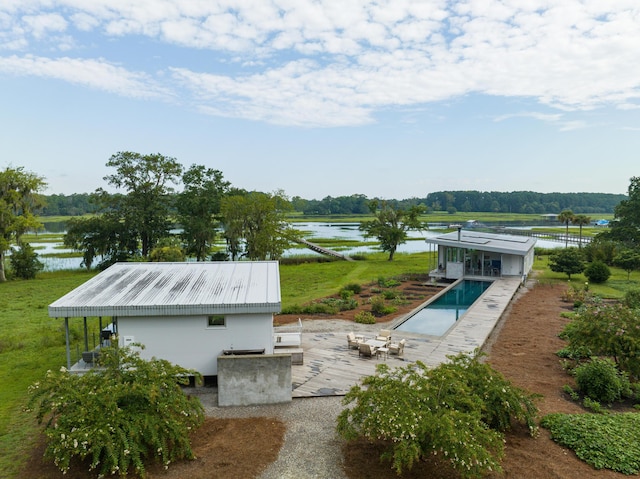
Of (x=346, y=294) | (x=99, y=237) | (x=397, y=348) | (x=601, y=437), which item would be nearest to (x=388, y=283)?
(x=346, y=294)

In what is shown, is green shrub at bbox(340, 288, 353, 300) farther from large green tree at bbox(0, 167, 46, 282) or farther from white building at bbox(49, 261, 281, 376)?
large green tree at bbox(0, 167, 46, 282)

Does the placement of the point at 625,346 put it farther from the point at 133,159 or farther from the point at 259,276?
the point at 133,159

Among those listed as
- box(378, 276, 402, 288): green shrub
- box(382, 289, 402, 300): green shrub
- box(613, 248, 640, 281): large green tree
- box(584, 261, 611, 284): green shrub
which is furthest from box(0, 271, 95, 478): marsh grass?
box(613, 248, 640, 281): large green tree

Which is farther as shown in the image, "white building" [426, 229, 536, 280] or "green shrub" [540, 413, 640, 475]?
"white building" [426, 229, 536, 280]

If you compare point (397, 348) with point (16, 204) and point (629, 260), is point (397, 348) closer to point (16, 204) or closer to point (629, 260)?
point (629, 260)

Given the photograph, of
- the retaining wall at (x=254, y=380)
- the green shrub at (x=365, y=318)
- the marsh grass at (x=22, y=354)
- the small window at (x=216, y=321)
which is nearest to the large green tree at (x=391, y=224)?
the green shrub at (x=365, y=318)

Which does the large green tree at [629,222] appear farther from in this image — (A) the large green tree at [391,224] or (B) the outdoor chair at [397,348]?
(B) the outdoor chair at [397,348]
